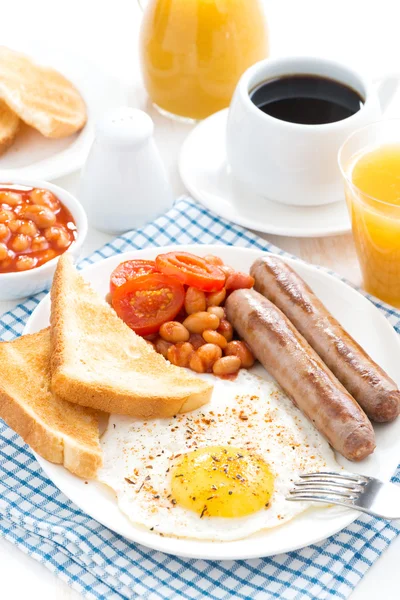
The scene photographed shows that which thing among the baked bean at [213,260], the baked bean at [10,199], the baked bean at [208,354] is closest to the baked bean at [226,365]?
the baked bean at [208,354]

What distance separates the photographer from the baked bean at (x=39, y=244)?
3699mm

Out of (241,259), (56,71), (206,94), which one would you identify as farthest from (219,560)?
(56,71)

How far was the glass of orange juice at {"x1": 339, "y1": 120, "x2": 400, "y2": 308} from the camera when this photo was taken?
3482 mm

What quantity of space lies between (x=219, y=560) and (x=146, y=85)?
280 cm

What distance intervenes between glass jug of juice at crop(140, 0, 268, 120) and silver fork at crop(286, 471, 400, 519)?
94.8 inches

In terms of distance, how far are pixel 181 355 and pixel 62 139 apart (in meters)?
1.73

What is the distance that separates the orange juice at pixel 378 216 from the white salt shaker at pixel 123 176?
94cm

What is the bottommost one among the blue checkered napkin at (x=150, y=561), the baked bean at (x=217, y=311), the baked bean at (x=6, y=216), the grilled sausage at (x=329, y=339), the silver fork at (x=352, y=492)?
the blue checkered napkin at (x=150, y=561)

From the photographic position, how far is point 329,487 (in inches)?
106

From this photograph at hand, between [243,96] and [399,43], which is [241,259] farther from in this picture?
[399,43]

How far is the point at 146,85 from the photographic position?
4695 mm

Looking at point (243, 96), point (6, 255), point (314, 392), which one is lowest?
point (6, 255)

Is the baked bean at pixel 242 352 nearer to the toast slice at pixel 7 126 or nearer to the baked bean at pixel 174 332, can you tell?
the baked bean at pixel 174 332

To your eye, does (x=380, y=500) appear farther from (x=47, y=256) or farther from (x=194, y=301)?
(x=47, y=256)
